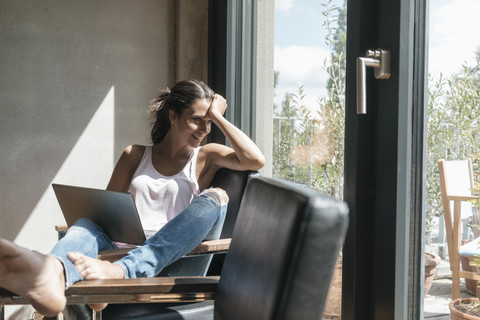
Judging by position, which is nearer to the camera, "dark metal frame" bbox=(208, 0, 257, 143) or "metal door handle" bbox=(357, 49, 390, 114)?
"metal door handle" bbox=(357, 49, 390, 114)

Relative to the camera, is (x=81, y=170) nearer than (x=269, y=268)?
No

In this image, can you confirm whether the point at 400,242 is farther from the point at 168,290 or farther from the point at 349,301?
the point at 168,290

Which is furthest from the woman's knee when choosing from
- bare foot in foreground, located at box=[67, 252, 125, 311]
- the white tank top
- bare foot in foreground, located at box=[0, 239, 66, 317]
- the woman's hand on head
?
bare foot in foreground, located at box=[0, 239, 66, 317]

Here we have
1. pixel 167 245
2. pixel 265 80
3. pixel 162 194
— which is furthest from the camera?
pixel 265 80

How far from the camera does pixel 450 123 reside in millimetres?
1411

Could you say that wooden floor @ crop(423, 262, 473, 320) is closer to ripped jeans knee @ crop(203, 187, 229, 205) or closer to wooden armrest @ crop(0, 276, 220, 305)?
wooden armrest @ crop(0, 276, 220, 305)

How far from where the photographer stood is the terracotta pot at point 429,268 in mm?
1453

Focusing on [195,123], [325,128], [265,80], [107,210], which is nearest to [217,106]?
[195,123]

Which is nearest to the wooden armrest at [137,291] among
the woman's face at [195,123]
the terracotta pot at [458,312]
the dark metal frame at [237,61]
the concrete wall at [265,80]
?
the terracotta pot at [458,312]

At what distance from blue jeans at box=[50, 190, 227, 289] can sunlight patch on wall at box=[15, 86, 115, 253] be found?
1154mm

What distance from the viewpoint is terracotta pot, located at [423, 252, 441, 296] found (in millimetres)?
1453

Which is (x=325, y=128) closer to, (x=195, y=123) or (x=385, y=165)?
(x=385, y=165)

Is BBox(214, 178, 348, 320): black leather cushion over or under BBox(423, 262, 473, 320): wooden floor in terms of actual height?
over

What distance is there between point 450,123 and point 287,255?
0.68 meters
